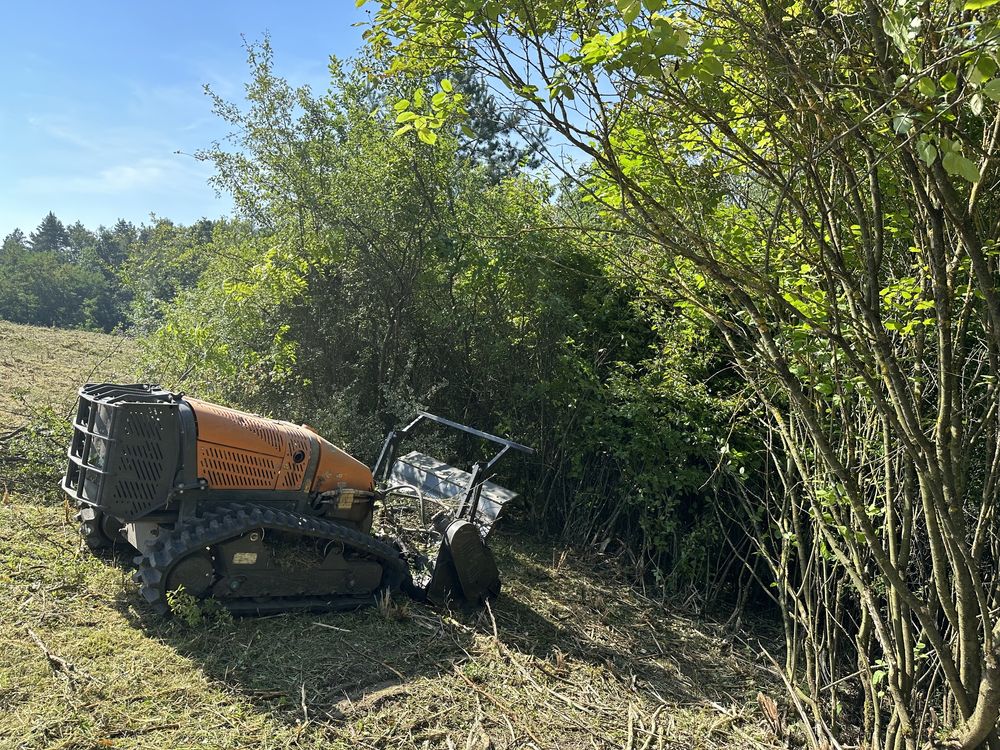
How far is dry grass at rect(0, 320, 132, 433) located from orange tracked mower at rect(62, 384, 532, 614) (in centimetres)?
319

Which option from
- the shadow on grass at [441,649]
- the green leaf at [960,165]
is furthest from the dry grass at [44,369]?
the green leaf at [960,165]

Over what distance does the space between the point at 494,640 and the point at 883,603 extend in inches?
109

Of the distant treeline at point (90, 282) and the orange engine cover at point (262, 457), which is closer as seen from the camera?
the orange engine cover at point (262, 457)

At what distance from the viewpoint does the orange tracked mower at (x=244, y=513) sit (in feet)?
14.3

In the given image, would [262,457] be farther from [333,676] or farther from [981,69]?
[981,69]

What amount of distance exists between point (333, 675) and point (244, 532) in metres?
1.02

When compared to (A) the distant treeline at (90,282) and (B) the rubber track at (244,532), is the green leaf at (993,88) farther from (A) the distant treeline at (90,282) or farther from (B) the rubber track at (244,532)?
(A) the distant treeline at (90,282)

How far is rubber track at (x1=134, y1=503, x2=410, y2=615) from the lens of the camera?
4.22 meters

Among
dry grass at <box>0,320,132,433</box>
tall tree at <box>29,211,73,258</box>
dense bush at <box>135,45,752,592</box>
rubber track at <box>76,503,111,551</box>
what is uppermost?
tall tree at <box>29,211,73,258</box>

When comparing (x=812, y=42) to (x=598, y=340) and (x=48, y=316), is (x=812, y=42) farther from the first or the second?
(x=48, y=316)

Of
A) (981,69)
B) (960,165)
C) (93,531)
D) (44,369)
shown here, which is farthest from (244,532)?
(44,369)

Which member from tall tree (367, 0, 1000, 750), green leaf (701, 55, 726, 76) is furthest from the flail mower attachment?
green leaf (701, 55, 726, 76)

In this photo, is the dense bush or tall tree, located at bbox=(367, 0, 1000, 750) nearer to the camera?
tall tree, located at bbox=(367, 0, 1000, 750)

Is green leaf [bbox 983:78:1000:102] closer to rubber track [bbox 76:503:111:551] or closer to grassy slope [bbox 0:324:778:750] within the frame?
grassy slope [bbox 0:324:778:750]
